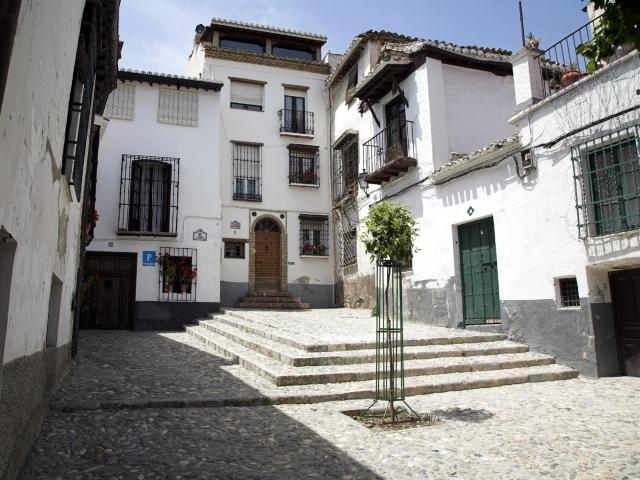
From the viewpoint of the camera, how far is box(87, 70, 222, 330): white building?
13461mm

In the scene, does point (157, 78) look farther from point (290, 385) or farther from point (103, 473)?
point (103, 473)

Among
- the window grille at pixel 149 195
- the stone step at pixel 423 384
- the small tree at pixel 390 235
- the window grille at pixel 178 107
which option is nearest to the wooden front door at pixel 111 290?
the window grille at pixel 149 195

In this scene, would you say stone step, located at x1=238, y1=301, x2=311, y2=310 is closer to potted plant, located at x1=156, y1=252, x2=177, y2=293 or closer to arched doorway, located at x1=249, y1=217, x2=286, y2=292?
arched doorway, located at x1=249, y1=217, x2=286, y2=292

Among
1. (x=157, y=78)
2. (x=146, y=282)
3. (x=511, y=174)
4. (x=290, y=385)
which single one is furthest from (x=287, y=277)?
(x=290, y=385)

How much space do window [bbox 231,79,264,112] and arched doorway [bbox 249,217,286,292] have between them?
3.85 m

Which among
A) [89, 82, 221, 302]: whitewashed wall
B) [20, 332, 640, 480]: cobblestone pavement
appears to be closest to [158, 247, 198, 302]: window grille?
[89, 82, 221, 302]: whitewashed wall

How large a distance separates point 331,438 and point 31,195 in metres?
3.02

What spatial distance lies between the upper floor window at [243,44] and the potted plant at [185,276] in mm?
8104

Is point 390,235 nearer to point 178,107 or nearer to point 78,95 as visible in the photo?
point 78,95

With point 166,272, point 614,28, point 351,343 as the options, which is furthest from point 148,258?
point 614,28

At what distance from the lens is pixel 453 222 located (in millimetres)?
10367

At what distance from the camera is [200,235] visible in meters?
14.2

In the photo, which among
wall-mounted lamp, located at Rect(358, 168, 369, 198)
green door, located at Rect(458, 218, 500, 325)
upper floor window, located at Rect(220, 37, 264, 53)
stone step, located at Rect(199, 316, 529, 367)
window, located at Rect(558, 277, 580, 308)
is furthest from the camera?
upper floor window, located at Rect(220, 37, 264, 53)

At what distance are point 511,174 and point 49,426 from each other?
7.82m
